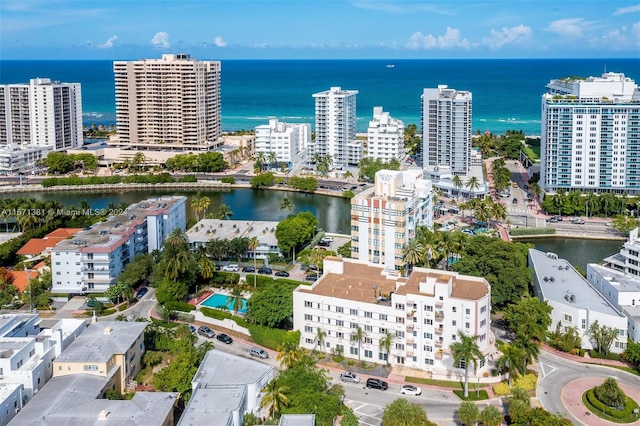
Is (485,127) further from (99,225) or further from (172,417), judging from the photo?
(172,417)

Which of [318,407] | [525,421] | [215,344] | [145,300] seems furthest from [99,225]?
[525,421]

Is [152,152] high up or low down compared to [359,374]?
up

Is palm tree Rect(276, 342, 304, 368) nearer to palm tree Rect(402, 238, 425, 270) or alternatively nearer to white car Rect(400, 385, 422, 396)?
white car Rect(400, 385, 422, 396)

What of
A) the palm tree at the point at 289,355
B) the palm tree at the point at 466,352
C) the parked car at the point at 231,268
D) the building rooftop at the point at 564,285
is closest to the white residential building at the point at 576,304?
the building rooftop at the point at 564,285

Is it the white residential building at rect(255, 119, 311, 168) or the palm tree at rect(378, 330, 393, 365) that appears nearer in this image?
the palm tree at rect(378, 330, 393, 365)

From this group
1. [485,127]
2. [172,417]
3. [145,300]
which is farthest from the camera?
[485,127]

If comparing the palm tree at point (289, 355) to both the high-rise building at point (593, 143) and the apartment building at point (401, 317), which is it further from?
the high-rise building at point (593, 143)

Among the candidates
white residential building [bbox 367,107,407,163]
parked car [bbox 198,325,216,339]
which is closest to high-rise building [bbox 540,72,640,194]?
white residential building [bbox 367,107,407,163]
